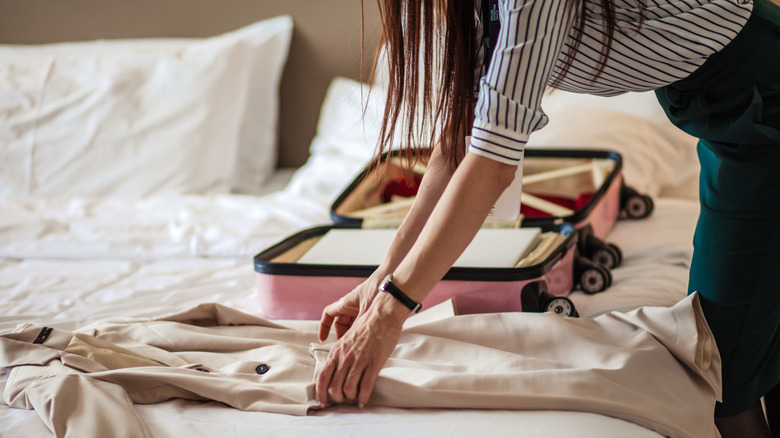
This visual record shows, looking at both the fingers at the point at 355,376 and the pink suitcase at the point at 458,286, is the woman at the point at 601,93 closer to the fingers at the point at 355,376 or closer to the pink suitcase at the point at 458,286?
the fingers at the point at 355,376

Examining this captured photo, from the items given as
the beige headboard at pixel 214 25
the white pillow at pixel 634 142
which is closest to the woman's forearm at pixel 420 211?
the white pillow at pixel 634 142

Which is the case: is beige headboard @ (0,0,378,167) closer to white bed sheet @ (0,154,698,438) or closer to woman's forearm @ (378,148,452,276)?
white bed sheet @ (0,154,698,438)

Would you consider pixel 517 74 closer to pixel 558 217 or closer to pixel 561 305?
pixel 561 305

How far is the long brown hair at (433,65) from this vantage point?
89 cm

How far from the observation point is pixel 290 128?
8.10 ft

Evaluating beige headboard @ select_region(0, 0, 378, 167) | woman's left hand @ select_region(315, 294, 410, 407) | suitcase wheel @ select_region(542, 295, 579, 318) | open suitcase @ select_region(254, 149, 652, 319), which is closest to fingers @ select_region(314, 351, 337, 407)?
woman's left hand @ select_region(315, 294, 410, 407)

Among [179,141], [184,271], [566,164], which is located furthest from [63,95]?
[566,164]

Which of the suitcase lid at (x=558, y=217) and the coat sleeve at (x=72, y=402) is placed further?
the suitcase lid at (x=558, y=217)

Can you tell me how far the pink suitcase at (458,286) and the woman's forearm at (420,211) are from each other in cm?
13

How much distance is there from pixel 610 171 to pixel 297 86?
1.20 meters

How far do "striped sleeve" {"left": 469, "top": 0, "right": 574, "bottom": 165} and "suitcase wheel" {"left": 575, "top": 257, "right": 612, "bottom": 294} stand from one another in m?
0.50

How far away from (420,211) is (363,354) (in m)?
0.27

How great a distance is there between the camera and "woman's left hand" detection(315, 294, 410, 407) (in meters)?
0.80

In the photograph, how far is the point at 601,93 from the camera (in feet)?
3.10
